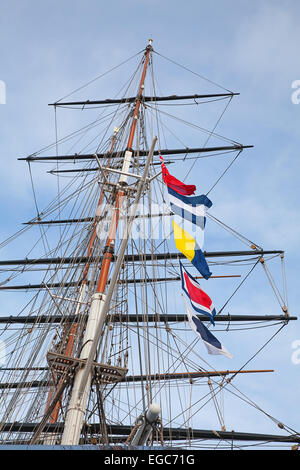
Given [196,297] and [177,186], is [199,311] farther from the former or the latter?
[177,186]

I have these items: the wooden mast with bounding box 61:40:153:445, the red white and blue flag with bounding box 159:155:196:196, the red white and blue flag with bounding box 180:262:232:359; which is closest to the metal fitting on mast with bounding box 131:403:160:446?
the wooden mast with bounding box 61:40:153:445

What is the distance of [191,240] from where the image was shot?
409 inches

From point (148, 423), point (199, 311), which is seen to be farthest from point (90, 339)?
point (148, 423)

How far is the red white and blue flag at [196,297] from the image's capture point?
10.2m

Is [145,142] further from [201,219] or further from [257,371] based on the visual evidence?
[257,371]

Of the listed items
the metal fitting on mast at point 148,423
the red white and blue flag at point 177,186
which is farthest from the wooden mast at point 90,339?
the metal fitting on mast at point 148,423

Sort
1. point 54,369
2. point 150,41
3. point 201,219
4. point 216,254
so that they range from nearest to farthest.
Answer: point 54,369, point 201,219, point 150,41, point 216,254

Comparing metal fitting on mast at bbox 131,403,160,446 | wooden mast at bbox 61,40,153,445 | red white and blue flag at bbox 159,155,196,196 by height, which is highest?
red white and blue flag at bbox 159,155,196,196

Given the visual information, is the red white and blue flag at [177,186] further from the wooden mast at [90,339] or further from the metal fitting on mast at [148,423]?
the metal fitting on mast at [148,423]

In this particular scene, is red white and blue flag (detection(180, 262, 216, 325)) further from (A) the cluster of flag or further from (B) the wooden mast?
(B) the wooden mast

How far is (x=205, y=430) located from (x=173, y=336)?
3627 millimetres

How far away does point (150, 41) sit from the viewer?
1833 centimetres

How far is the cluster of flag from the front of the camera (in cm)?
1004
